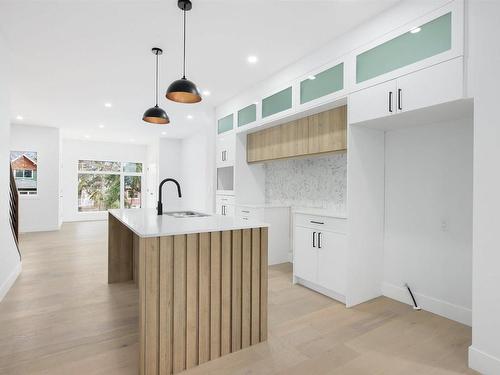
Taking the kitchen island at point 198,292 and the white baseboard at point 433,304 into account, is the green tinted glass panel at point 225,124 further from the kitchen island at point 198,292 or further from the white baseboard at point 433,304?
the white baseboard at point 433,304

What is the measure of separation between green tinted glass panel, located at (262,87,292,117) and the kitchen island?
2.07 m

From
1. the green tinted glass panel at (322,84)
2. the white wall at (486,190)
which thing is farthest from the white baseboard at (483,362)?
the green tinted glass panel at (322,84)

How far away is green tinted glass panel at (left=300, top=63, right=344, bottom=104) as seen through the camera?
120 inches

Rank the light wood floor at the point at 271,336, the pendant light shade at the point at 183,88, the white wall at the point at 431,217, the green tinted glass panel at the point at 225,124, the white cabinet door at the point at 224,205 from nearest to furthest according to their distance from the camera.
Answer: the light wood floor at the point at 271,336 → the pendant light shade at the point at 183,88 → the white wall at the point at 431,217 → the white cabinet door at the point at 224,205 → the green tinted glass panel at the point at 225,124

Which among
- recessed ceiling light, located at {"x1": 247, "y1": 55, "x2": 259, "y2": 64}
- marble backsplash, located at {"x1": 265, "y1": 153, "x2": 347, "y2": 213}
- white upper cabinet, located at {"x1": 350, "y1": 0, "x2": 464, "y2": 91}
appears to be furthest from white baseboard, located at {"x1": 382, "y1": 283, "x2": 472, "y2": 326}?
recessed ceiling light, located at {"x1": 247, "y1": 55, "x2": 259, "y2": 64}

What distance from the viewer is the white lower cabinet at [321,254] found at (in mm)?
3039

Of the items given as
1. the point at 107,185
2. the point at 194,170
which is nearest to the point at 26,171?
the point at 107,185

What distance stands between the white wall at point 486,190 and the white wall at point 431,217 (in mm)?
723

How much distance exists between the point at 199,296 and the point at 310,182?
2.70 m

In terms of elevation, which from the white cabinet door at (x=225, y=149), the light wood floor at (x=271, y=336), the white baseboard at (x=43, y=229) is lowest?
the light wood floor at (x=271, y=336)

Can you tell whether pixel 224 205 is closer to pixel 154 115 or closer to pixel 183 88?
pixel 154 115

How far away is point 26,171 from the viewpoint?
7.27 metres

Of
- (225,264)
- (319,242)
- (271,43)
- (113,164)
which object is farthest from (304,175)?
(113,164)

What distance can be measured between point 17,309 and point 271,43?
12.5 feet
